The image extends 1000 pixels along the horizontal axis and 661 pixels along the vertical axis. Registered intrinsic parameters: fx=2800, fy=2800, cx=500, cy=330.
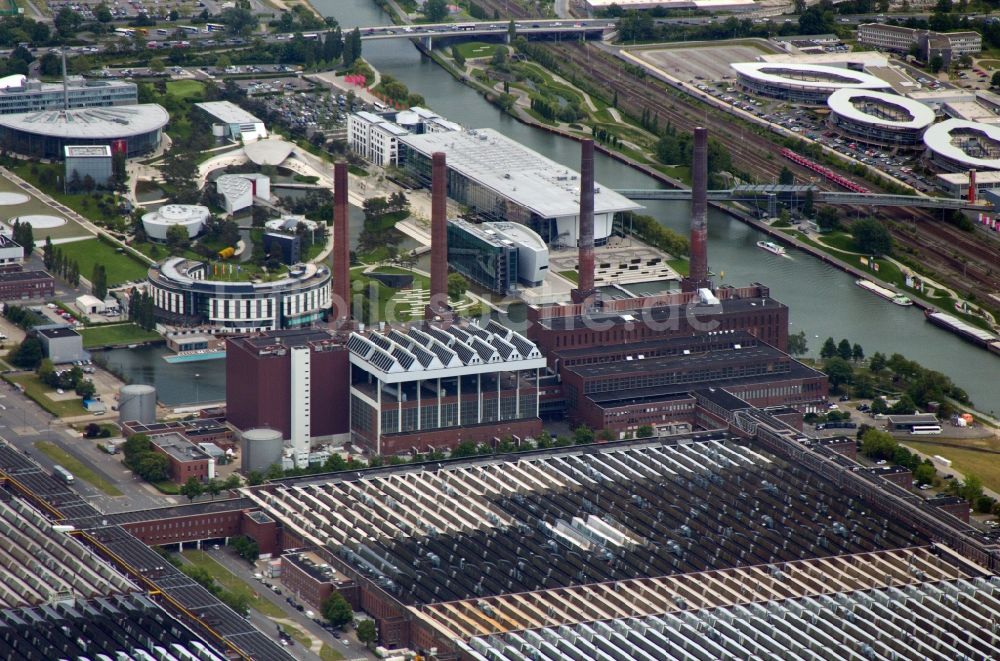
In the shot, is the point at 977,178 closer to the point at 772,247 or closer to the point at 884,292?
the point at 772,247

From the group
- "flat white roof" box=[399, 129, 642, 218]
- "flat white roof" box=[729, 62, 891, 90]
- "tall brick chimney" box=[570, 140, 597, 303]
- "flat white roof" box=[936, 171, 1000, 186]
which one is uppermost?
"tall brick chimney" box=[570, 140, 597, 303]

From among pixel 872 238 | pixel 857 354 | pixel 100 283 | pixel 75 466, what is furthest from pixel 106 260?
pixel 872 238

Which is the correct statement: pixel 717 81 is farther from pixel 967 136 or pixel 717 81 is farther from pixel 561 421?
pixel 561 421

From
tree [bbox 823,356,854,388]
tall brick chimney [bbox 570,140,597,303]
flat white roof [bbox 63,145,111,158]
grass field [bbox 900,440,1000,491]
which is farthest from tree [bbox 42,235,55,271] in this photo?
grass field [bbox 900,440,1000,491]

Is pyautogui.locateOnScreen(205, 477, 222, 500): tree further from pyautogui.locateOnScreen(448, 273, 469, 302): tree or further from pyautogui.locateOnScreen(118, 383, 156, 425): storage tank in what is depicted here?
pyautogui.locateOnScreen(448, 273, 469, 302): tree

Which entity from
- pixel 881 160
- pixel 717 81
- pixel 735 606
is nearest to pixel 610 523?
pixel 735 606

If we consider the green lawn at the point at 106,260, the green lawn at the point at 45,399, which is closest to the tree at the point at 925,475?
the green lawn at the point at 45,399

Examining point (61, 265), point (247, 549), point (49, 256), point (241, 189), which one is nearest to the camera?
point (247, 549)
